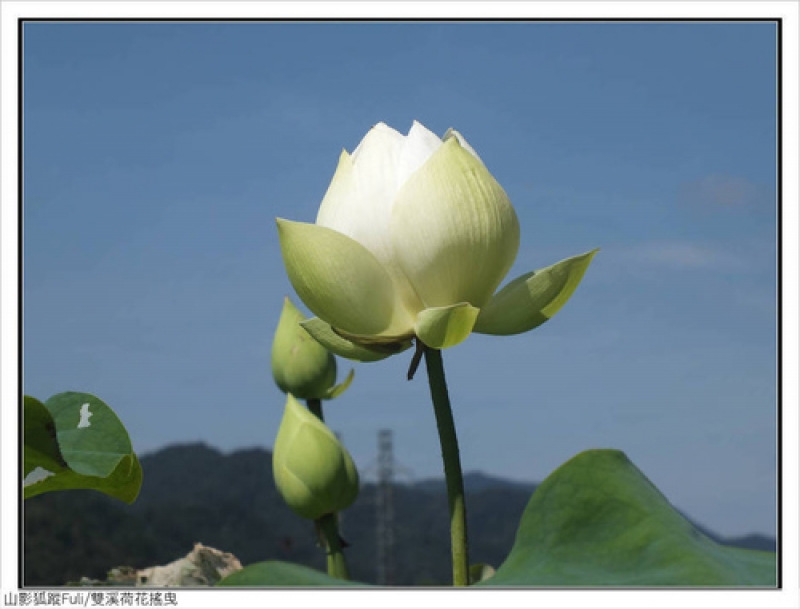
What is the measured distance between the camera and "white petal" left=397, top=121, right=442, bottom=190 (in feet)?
1.65

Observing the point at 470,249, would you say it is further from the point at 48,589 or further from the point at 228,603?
the point at 48,589

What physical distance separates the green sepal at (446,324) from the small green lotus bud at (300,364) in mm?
334

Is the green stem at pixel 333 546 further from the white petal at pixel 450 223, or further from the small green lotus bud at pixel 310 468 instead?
the white petal at pixel 450 223

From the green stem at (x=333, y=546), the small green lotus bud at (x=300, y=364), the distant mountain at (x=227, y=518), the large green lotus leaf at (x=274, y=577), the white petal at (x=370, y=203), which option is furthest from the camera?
the distant mountain at (x=227, y=518)

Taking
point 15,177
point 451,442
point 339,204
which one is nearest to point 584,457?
point 451,442

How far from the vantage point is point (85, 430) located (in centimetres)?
56

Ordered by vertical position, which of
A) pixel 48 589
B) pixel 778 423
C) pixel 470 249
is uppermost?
pixel 470 249

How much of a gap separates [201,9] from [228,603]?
508 millimetres

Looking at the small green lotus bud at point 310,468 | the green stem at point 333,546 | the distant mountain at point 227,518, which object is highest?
the small green lotus bud at point 310,468

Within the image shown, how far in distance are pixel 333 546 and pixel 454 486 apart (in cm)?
33

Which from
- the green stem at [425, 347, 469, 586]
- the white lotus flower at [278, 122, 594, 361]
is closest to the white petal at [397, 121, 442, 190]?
the white lotus flower at [278, 122, 594, 361]

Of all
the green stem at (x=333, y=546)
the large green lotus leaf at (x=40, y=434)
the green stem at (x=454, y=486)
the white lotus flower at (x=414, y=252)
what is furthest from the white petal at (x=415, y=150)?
the green stem at (x=333, y=546)

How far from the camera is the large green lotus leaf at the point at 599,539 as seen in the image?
406mm

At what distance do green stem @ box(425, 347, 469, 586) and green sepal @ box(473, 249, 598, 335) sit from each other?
8 centimetres
